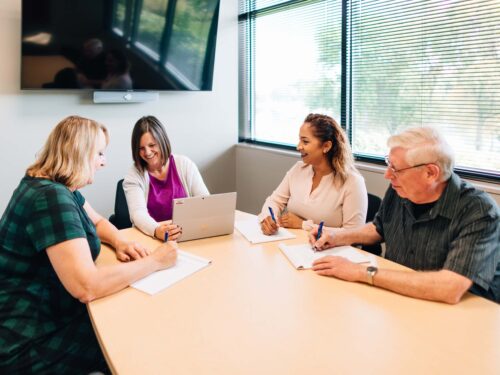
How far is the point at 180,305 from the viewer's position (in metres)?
1.33

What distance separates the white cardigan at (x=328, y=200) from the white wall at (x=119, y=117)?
1.63m

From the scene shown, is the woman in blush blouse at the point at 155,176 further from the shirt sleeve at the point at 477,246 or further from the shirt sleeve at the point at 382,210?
the shirt sleeve at the point at 477,246

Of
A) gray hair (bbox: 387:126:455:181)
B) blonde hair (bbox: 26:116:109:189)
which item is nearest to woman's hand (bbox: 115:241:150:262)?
blonde hair (bbox: 26:116:109:189)

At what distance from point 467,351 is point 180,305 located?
799 mm

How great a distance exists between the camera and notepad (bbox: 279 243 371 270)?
5.43 feet

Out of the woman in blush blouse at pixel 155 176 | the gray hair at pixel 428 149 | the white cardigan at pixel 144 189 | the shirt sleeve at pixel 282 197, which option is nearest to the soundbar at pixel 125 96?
the woman in blush blouse at pixel 155 176

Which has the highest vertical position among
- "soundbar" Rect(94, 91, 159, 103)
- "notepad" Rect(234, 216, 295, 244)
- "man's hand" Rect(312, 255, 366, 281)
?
"soundbar" Rect(94, 91, 159, 103)

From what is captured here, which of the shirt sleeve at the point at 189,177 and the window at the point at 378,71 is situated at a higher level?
the window at the point at 378,71

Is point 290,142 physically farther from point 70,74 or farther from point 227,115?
point 70,74

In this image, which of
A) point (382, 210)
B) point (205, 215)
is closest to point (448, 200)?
point (382, 210)

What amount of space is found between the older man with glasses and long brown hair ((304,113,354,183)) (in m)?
0.51

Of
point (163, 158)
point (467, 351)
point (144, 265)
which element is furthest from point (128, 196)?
point (467, 351)

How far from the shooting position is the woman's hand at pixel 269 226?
78.5 inches

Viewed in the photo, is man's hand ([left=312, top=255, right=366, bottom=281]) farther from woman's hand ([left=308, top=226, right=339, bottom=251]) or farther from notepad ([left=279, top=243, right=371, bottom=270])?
woman's hand ([left=308, top=226, right=339, bottom=251])
